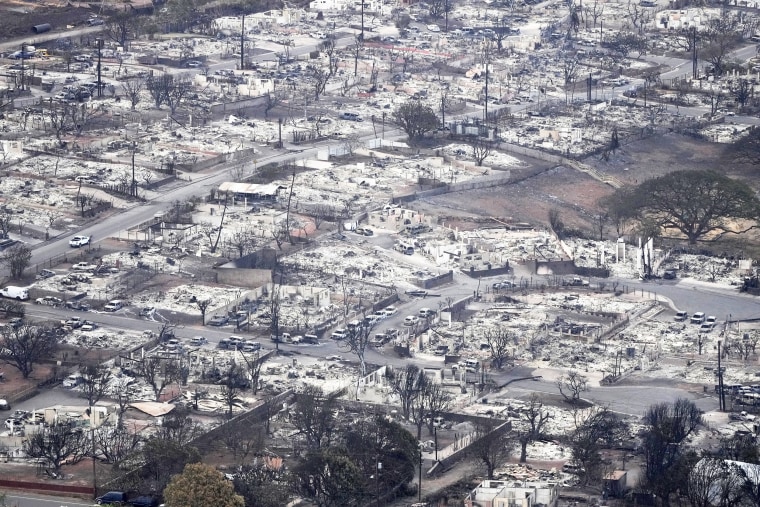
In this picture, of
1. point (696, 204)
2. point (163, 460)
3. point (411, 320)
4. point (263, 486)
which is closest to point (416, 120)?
point (696, 204)

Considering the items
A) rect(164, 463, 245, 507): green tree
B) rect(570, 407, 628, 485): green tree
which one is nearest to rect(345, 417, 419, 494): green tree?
rect(164, 463, 245, 507): green tree

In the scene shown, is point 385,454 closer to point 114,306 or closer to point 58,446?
point 58,446

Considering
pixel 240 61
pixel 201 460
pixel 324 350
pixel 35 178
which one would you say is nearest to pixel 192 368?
pixel 324 350

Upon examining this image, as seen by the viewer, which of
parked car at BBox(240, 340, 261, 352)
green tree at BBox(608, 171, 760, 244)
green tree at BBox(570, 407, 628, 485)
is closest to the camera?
green tree at BBox(570, 407, 628, 485)

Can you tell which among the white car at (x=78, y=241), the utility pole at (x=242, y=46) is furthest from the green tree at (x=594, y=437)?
the utility pole at (x=242, y=46)

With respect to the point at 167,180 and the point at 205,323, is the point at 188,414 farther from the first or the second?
the point at 167,180

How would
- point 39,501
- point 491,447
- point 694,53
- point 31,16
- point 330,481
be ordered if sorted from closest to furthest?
point 330,481
point 39,501
point 491,447
point 694,53
point 31,16

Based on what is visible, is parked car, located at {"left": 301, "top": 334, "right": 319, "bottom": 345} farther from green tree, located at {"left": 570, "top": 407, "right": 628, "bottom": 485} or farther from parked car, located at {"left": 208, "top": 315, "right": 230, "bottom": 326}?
green tree, located at {"left": 570, "top": 407, "right": 628, "bottom": 485}
